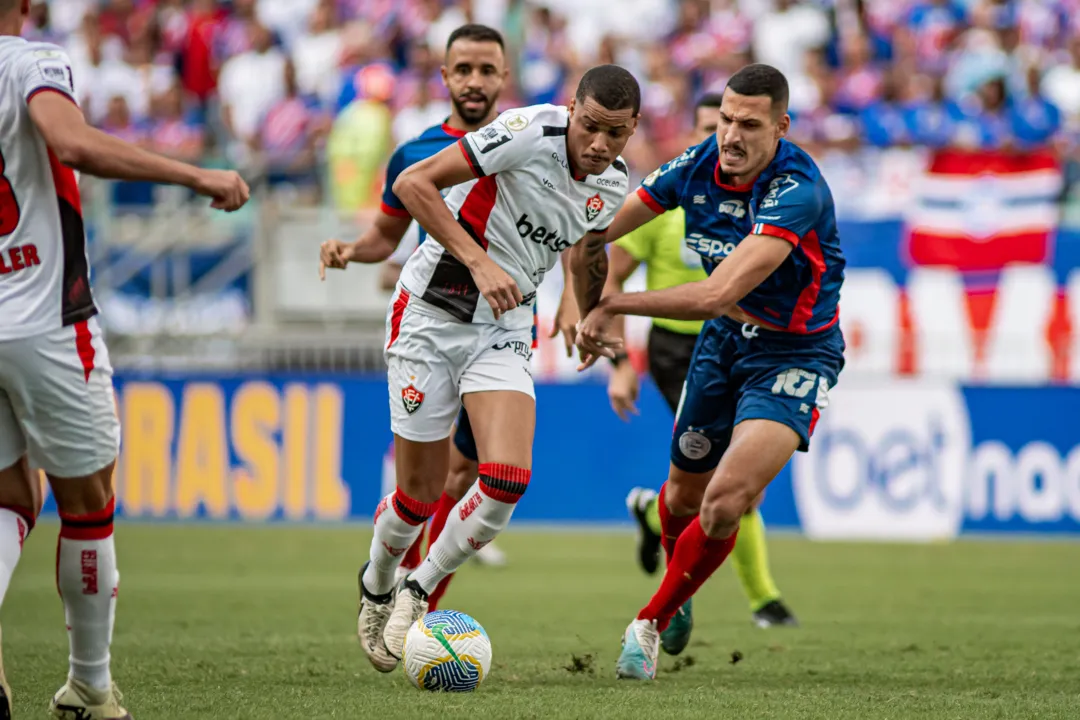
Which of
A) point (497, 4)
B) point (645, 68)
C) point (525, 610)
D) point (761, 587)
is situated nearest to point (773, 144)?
point (761, 587)

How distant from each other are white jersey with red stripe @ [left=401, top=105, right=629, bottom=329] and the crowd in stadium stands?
9.74 metres

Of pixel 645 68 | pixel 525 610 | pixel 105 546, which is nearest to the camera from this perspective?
pixel 105 546

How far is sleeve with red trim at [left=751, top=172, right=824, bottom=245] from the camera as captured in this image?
6609 millimetres

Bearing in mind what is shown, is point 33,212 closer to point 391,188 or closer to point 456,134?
point 391,188

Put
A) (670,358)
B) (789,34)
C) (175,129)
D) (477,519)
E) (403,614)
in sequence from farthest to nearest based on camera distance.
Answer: (175,129) → (789,34) → (670,358) → (403,614) → (477,519)

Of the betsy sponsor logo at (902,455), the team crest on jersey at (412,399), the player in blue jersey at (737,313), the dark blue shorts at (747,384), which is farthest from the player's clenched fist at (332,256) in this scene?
the betsy sponsor logo at (902,455)

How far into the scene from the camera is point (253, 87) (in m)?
19.4

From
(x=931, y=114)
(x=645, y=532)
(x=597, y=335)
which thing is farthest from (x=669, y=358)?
(x=931, y=114)

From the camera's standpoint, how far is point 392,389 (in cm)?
712

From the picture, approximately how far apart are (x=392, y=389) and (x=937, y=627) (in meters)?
3.82

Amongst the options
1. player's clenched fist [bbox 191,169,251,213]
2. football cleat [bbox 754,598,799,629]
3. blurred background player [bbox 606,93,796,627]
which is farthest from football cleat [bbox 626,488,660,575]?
player's clenched fist [bbox 191,169,251,213]

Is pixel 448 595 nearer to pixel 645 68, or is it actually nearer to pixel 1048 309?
pixel 1048 309

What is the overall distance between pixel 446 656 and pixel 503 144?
216cm

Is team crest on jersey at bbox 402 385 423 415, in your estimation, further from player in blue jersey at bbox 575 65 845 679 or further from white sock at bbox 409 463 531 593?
player in blue jersey at bbox 575 65 845 679
